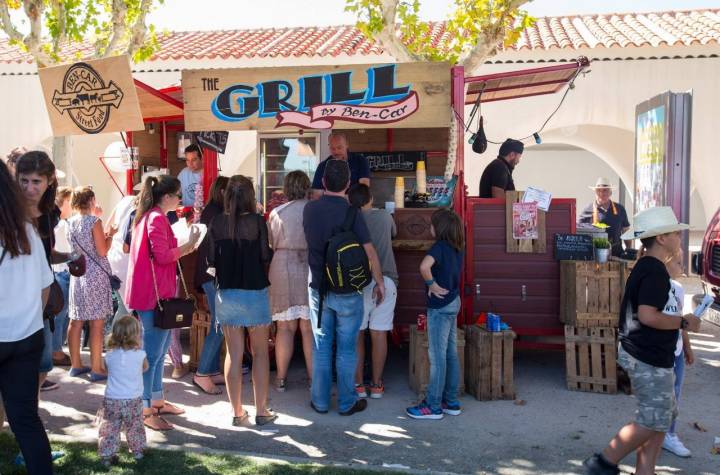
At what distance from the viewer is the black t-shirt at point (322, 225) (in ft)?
16.5

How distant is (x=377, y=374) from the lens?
5.74 metres

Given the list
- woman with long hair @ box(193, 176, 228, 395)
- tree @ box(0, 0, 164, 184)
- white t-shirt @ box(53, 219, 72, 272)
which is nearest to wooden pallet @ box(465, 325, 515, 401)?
woman with long hair @ box(193, 176, 228, 395)

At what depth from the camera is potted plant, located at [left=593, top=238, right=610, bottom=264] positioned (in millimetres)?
6055

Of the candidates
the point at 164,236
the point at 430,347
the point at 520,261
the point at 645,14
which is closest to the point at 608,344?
the point at 520,261

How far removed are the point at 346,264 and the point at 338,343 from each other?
2.04 ft

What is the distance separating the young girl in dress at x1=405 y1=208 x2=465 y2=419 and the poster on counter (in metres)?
1.40

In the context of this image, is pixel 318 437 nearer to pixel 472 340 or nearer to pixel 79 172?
pixel 472 340

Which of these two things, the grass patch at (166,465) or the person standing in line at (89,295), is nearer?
the grass patch at (166,465)

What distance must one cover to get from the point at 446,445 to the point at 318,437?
34.0 inches

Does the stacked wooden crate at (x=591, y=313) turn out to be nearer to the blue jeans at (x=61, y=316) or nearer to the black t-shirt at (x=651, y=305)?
the black t-shirt at (x=651, y=305)

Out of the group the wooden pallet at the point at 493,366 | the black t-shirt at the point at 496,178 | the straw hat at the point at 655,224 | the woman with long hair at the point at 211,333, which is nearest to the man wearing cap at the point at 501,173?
the black t-shirt at the point at 496,178

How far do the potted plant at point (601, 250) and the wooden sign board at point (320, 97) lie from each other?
5.87ft

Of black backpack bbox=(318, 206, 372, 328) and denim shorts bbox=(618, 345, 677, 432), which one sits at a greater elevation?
black backpack bbox=(318, 206, 372, 328)

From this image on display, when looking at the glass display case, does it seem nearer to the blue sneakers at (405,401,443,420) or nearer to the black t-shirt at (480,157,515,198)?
the black t-shirt at (480,157,515,198)
